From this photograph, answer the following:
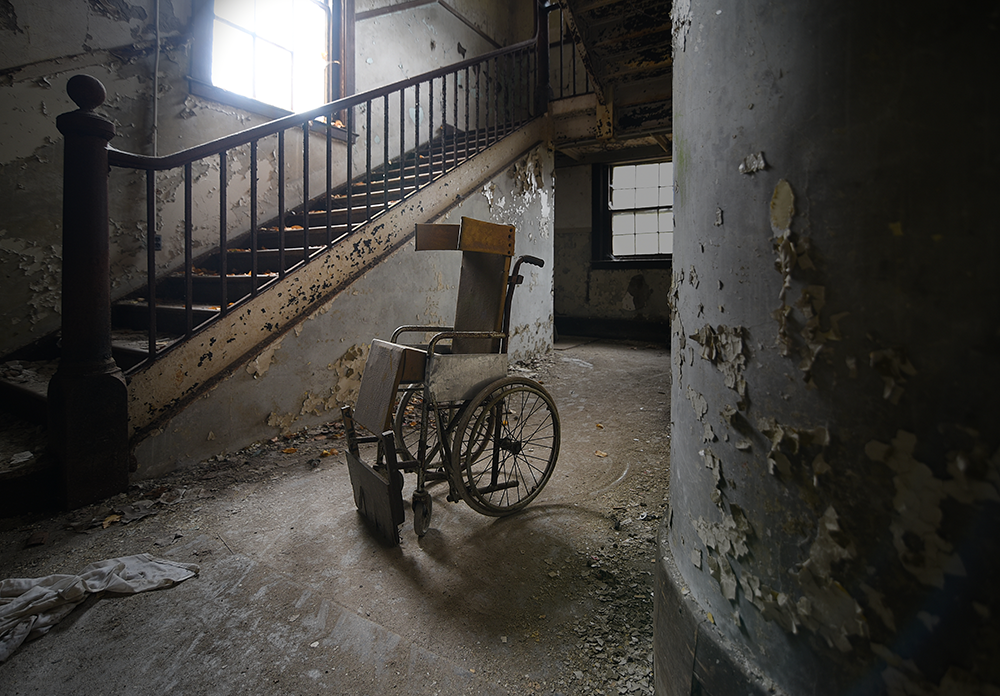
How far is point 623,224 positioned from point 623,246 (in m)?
0.35

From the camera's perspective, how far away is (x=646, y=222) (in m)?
7.91

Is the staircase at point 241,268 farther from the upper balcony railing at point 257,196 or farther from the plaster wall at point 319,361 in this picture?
the plaster wall at point 319,361

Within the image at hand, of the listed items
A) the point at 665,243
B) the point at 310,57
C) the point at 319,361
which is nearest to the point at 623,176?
the point at 665,243

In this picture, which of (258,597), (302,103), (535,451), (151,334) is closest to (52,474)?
(151,334)

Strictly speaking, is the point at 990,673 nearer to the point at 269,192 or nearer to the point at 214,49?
the point at 269,192

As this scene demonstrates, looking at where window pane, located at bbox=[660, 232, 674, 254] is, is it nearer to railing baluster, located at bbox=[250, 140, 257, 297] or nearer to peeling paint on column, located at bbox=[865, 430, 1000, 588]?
railing baluster, located at bbox=[250, 140, 257, 297]

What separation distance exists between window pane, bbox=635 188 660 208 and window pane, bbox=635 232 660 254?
46 centimetres

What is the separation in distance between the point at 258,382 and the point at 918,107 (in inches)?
119

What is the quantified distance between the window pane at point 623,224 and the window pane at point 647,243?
0.17 meters

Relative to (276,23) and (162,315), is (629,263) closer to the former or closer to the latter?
(276,23)

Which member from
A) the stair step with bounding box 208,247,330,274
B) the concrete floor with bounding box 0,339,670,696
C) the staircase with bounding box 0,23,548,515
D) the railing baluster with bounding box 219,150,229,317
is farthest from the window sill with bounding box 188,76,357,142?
the concrete floor with bounding box 0,339,670,696

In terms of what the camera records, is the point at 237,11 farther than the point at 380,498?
Yes

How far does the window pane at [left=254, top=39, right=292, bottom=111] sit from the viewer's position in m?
4.51

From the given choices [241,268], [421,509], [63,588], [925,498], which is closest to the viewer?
[925,498]
